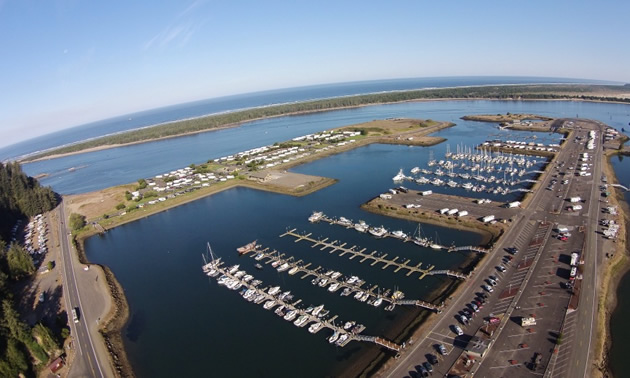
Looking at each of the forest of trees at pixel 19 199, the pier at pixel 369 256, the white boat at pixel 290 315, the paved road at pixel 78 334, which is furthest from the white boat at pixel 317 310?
the forest of trees at pixel 19 199

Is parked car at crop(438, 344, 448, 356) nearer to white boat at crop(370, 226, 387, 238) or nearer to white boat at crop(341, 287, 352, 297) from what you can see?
white boat at crop(341, 287, 352, 297)

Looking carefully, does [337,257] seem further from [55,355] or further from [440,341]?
[55,355]

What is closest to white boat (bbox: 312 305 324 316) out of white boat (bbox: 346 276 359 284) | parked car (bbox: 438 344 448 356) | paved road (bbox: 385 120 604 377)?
white boat (bbox: 346 276 359 284)

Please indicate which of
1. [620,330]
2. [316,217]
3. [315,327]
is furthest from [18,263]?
[620,330]

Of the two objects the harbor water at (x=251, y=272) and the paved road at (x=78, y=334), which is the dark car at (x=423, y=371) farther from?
the paved road at (x=78, y=334)

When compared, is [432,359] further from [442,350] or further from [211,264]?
[211,264]

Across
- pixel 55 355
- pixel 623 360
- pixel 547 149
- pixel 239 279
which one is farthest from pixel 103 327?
pixel 547 149
